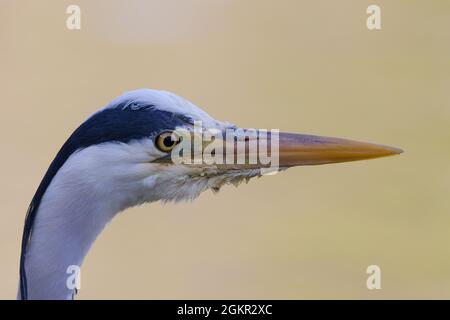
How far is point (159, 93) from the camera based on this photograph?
3.27ft

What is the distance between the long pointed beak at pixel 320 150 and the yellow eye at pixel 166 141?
18 cm

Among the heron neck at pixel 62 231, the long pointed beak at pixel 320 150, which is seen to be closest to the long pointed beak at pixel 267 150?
the long pointed beak at pixel 320 150

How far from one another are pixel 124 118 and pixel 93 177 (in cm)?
10

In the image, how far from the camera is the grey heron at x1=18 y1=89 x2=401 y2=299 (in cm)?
96

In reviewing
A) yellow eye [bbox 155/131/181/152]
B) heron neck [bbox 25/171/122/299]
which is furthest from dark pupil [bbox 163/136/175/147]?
heron neck [bbox 25/171/122/299]

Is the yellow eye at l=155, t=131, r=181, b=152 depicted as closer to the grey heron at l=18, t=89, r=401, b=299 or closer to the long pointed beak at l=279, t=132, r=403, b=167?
the grey heron at l=18, t=89, r=401, b=299

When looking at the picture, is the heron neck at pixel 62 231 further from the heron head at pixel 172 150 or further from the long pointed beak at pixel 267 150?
the long pointed beak at pixel 267 150

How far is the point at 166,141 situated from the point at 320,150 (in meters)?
0.26

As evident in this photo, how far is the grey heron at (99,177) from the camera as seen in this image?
0.96 meters

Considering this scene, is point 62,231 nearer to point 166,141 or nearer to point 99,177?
point 99,177

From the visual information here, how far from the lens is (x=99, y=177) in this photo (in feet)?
3.21

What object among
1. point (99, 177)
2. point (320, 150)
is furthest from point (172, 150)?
point (320, 150)

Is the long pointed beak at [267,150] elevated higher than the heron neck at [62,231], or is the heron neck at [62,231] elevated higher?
the long pointed beak at [267,150]
